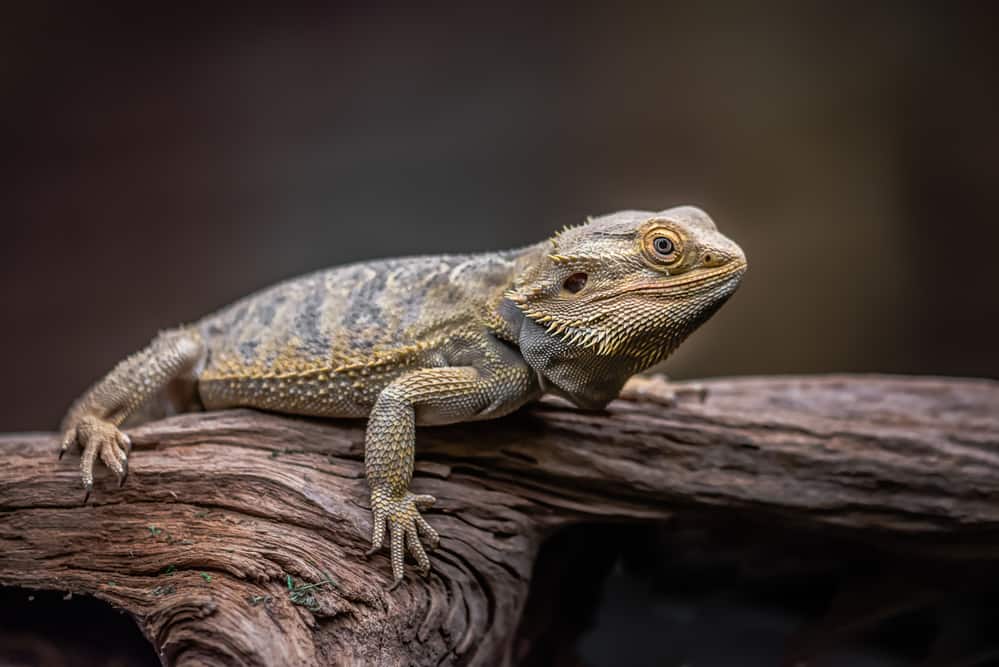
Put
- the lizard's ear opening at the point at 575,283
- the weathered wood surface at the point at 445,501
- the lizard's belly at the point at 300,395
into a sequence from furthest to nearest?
the lizard's belly at the point at 300,395, the lizard's ear opening at the point at 575,283, the weathered wood surface at the point at 445,501

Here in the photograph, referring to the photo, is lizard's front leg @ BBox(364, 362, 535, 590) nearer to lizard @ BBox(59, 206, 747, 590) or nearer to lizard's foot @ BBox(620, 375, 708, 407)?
lizard @ BBox(59, 206, 747, 590)

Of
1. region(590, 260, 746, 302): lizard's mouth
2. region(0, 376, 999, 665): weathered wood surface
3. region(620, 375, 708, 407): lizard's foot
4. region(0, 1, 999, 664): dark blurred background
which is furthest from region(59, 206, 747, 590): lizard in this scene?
region(0, 1, 999, 664): dark blurred background

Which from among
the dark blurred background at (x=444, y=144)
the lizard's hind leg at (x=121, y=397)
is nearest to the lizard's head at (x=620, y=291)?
the lizard's hind leg at (x=121, y=397)

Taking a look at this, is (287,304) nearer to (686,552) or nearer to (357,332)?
(357,332)

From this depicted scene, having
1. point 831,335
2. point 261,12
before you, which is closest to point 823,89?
point 831,335

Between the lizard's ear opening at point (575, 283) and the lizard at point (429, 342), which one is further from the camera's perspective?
the lizard's ear opening at point (575, 283)

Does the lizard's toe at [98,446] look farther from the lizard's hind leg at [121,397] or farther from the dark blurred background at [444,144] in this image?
the dark blurred background at [444,144]

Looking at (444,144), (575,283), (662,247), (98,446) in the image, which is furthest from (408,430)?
(444,144)

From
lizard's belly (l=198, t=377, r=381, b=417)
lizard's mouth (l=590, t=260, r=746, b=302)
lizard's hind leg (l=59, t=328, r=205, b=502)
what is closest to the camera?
lizard's mouth (l=590, t=260, r=746, b=302)
